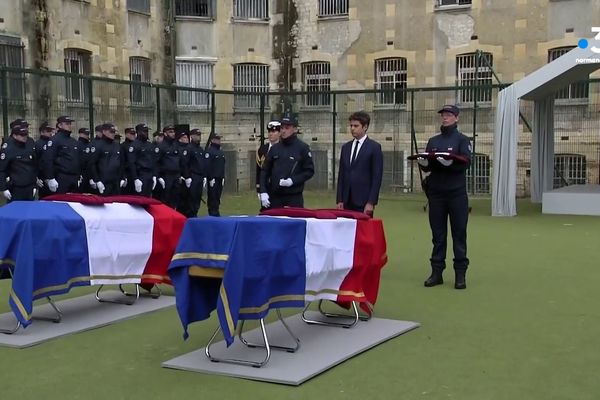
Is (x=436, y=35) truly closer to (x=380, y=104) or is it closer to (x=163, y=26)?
(x=380, y=104)

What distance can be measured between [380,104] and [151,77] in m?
7.17

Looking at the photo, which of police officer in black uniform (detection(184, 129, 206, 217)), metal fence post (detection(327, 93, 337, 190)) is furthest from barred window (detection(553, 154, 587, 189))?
police officer in black uniform (detection(184, 129, 206, 217))

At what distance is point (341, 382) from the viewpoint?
5.21 metres

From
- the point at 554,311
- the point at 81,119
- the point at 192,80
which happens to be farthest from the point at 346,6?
the point at 554,311

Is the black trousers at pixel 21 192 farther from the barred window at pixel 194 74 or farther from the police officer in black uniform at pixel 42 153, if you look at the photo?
the barred window at pixel 194 74

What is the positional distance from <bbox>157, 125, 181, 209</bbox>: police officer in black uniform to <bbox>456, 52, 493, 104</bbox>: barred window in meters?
10.5

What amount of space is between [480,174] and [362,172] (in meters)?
14.6

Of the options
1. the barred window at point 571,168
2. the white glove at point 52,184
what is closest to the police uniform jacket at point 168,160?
the white glove at point 52,184

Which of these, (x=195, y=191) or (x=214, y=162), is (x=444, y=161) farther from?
(x=214, y=162)

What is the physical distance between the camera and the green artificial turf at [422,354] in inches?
199

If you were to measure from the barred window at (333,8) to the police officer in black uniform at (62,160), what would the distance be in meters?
14.3

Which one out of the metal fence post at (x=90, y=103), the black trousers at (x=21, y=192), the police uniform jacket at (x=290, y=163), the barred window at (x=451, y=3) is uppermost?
the barred window at (x=451, y=3)

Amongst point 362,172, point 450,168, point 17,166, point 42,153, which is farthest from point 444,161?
point 42,153

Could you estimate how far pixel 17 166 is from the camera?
41.0 ft
